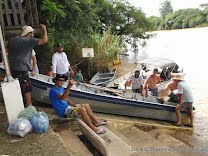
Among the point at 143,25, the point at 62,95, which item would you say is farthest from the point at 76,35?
the point at 143,25

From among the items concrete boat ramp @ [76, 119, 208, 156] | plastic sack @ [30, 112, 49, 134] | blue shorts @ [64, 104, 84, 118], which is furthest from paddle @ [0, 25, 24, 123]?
concrete boat ramp @ [76, 119, 208, 156]

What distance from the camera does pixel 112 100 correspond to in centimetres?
798

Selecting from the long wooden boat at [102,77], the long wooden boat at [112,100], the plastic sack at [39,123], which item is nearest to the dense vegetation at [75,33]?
the long wooden boat at [102,77]

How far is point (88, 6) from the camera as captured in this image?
13273mm

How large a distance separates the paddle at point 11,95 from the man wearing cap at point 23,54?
732 millimetres

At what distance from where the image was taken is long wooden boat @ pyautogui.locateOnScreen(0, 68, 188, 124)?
7364 millimetres

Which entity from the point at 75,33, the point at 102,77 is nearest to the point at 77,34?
the point at 75,33

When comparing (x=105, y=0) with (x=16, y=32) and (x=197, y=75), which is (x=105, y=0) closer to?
(x=197, y=75)

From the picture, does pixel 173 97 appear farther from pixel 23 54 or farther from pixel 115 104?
pixel 23 54

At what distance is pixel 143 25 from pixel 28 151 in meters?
23.0

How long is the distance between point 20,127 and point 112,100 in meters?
3.84

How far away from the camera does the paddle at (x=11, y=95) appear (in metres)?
4.68

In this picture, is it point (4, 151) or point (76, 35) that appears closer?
point (4, 151)

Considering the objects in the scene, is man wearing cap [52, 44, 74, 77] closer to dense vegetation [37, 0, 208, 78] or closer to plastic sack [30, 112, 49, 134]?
dense vegetation [37, 0, 208, 78]
